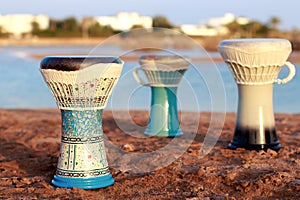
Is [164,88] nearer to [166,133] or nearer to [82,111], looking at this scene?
[166,133]

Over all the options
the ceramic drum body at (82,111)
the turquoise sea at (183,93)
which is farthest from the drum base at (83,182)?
the turquoise sea at (183,93)

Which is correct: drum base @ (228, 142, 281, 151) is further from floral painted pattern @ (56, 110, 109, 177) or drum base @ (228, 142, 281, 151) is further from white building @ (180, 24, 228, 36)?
white building @ (180, 24, 228, 36)

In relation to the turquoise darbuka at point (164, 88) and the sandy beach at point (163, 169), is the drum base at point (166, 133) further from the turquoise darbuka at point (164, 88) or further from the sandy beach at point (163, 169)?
the sandy beach at point (163, 169)

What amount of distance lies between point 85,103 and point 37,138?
253 centimetres

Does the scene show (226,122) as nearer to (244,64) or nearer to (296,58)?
(244,64)

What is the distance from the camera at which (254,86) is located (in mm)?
6273

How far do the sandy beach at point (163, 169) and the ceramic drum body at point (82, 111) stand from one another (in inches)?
5.0

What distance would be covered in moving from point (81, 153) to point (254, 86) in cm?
217

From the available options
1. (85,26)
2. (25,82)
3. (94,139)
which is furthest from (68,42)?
(94,139)

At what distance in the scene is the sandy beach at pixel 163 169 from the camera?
15.3 feet

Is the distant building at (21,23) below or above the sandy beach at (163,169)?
below

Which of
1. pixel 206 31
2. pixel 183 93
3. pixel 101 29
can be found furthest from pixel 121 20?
pixel 183 93

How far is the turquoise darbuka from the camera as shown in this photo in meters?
7.18

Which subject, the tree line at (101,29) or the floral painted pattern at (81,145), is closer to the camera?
the floral painted pattern at (81,145)
